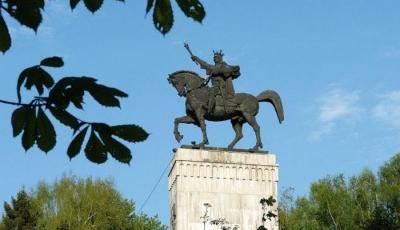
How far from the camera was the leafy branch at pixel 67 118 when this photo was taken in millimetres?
2025

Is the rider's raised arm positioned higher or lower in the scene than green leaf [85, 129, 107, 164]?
higher

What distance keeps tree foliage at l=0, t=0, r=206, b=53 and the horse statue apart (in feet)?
52.0

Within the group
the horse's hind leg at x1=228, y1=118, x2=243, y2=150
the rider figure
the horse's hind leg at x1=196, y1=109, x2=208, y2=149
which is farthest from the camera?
the horse's hind leg at x1=228, y1=118, x2=243, y2=150

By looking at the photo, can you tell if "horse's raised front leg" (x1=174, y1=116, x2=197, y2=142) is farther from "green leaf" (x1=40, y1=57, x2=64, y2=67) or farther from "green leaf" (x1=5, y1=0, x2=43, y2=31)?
"green leaf" (x1=5, y1=0, x2=43, y2=31)

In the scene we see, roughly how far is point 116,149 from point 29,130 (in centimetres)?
25

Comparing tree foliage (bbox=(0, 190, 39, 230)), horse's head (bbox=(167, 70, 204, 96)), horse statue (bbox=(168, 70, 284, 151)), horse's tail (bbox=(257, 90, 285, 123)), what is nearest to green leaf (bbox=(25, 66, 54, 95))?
horse statue (bbox=(168, 70, 284, 151))

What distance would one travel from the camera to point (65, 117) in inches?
80.0

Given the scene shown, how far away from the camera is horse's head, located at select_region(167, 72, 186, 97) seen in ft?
60.2

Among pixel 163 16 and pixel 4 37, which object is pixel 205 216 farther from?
pixel 4 37

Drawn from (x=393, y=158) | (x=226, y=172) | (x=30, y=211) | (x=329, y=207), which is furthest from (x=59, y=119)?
(x=393, y=158)

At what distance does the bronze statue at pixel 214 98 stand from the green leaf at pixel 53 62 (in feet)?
52.4

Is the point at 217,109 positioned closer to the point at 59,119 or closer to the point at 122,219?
the point at 59,119

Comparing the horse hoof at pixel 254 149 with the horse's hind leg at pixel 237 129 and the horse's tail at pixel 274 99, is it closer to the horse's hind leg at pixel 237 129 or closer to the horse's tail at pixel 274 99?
the horse's hind leg at pixel 237 129

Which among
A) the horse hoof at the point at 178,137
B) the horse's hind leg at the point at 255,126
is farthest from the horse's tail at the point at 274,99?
the horse hoof at the point at 178,137
